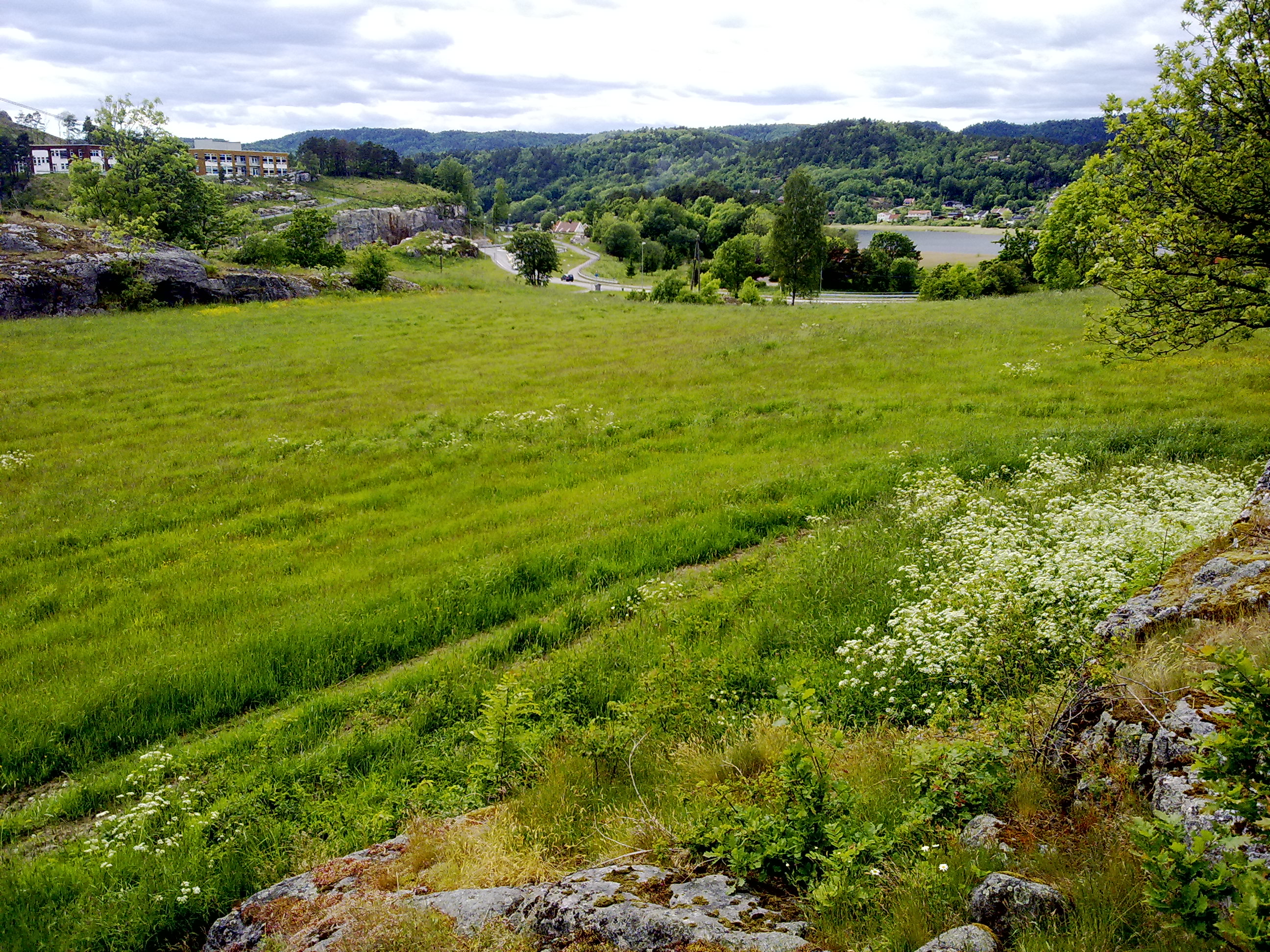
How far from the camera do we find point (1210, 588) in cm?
556

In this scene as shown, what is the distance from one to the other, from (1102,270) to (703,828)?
50.5 feet

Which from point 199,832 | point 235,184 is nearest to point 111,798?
point 199,832

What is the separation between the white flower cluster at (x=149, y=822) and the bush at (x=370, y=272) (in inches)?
2361

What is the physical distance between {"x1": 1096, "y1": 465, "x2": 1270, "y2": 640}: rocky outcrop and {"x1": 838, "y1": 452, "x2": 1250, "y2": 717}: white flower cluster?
34 centimetres

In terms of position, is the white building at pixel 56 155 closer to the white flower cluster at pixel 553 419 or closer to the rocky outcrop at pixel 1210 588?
the white flower cluster at pixel 553 419

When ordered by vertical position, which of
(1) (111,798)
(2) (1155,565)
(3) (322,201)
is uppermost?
(3) (322,201)

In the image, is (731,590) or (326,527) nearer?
(731,590)

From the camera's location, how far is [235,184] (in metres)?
156

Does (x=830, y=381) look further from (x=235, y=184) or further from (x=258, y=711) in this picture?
(x=235, y=184)

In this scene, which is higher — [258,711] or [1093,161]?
[1093,161]

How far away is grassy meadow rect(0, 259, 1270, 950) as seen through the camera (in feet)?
19.5

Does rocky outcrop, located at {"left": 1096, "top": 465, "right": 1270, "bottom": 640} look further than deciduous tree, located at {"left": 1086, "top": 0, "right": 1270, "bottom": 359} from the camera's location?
No

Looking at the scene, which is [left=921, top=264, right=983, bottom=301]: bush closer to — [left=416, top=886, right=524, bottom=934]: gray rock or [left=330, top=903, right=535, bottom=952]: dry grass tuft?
[left=416, top=886, right=524, bottom=934]: gray rock

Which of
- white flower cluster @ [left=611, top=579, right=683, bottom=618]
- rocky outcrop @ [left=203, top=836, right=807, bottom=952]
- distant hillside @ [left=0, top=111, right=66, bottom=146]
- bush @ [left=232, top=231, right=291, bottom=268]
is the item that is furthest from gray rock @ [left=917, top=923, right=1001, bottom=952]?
distant hillside @ [left=0, top=111, right=66, bottom=146]
